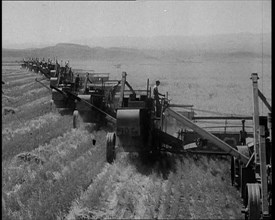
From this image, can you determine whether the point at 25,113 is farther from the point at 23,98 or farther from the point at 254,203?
the point at 254,203

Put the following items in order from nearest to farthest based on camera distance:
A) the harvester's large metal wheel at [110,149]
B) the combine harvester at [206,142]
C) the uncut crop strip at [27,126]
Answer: the combine harvester at [206,142]
the harvester's large metal wheel at [110,149]
the uncut crop strip at [27,126]

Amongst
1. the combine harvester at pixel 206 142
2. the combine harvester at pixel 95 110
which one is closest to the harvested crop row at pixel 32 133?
the combine harvester at pixel 95 110

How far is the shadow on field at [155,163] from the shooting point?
9602mm

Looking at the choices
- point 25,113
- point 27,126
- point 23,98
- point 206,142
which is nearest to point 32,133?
point 27,126

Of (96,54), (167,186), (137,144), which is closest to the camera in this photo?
(167,186)

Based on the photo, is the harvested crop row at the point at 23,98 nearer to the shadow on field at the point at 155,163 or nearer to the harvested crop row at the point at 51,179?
the harvested crop row at the point at 51,179

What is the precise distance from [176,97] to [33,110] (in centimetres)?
1328

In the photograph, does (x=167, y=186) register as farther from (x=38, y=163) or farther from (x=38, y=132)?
(x=38, y=132)

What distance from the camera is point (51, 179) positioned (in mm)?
8828

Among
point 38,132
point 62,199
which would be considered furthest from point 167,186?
point 38,132

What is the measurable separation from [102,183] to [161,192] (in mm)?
1450

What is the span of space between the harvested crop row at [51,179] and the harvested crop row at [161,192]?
0.33 metres

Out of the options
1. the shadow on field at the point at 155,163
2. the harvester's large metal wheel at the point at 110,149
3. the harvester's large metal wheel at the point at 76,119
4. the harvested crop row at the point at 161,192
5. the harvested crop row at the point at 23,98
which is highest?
the harvested crop row at the point at 23,98

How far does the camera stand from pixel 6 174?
30.4ft
